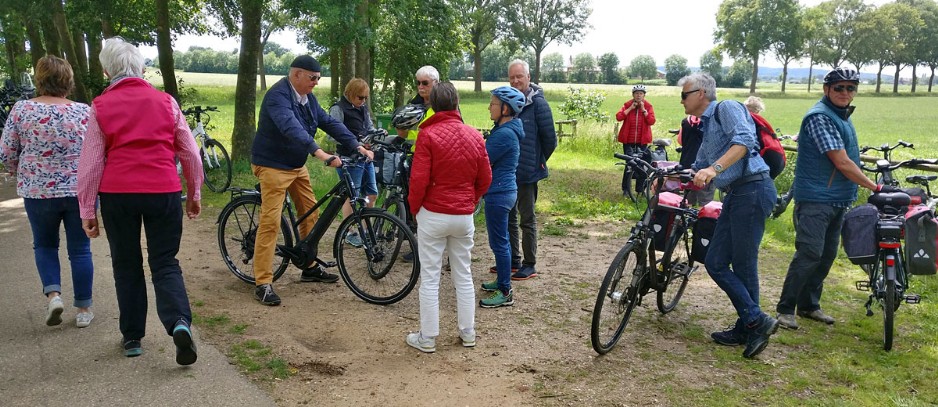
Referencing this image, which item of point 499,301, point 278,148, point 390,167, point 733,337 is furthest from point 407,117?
point 733,337

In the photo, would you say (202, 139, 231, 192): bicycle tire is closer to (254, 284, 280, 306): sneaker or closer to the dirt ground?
the dirt ground

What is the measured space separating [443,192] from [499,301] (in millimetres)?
1546

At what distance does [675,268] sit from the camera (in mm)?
5367

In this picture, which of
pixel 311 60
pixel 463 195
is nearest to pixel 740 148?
pixel 463 195

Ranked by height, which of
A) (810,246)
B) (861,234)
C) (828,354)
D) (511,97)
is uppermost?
(511,97)

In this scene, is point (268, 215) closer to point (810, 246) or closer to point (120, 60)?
point (120, 60)

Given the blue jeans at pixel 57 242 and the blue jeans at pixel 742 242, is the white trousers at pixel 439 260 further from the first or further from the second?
the blue jeans at pixel 57 242

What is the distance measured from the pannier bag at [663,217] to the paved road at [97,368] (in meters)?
2.83

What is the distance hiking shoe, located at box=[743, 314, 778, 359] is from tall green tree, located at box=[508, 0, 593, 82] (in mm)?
66131

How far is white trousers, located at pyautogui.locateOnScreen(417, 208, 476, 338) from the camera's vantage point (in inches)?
185

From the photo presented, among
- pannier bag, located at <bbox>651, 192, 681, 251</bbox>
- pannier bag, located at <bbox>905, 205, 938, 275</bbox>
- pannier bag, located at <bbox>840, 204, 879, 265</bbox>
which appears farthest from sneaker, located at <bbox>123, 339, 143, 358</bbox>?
pannier bag, located at <bbox>905, 205, 938, 275</bbox>

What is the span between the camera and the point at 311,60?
5.66 metres

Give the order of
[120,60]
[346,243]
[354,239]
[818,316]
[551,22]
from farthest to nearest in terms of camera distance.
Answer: [551,22] < [346,243] < [354,239] < [818,316] < [120,60]

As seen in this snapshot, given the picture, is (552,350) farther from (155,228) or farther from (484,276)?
(155,228)
